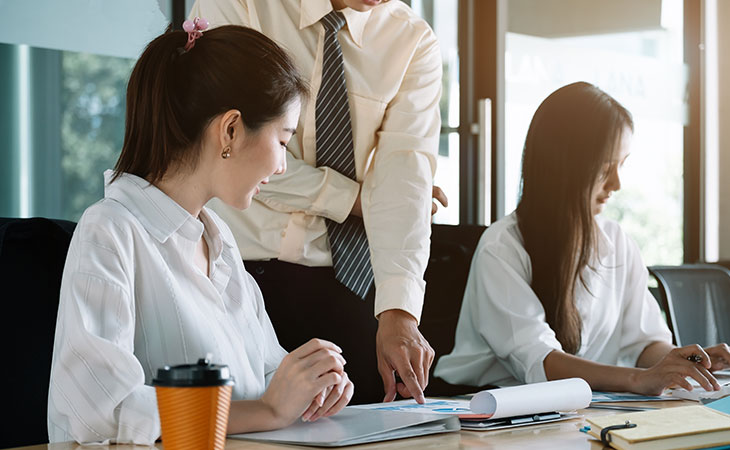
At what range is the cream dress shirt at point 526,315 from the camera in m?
1.96

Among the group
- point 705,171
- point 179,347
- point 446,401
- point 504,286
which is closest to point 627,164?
point 705,171

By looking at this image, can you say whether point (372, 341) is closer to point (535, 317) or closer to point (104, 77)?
point (535, 317)

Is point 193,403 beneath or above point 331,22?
beneath

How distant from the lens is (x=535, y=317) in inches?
77.6

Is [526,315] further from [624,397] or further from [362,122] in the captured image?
[362,122]

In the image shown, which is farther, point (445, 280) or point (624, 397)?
point (445, 280)

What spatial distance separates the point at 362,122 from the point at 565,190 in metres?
0.61

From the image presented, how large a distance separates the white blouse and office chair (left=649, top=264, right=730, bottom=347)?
65.6 inches

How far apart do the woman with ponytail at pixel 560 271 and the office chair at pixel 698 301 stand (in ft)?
1.70

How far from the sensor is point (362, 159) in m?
1.77

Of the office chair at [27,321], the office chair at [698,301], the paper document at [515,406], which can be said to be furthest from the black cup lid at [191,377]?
the office chair at [698,301]

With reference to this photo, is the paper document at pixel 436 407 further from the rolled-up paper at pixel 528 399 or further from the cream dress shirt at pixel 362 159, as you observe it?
the cream dress shirt at pixel 362 159

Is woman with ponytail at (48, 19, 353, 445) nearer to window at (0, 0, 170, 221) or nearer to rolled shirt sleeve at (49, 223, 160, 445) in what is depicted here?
rolled shirt sleeve at (49, 223, 160, 445)

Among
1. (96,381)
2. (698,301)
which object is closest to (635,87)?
(698,301)
